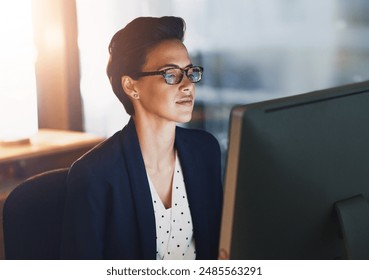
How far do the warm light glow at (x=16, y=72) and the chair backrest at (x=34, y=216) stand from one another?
2.30 ft

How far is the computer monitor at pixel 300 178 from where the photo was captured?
77 cm

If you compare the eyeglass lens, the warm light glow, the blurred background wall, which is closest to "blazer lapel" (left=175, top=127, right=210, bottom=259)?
the eyeglass lens

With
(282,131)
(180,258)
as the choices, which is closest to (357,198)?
(282,131)

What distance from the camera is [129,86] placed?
133 centimetres

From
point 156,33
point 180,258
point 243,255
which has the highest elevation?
point 156,33

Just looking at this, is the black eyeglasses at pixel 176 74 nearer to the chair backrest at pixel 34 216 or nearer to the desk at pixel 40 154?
the chair backrest at pixel 34 216

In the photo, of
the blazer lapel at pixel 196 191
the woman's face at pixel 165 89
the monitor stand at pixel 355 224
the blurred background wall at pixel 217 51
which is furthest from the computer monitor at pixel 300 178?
the blurred background wall at pixel 217 51

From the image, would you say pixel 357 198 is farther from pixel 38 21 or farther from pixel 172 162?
pixel 38 21

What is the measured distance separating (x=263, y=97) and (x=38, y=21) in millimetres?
932

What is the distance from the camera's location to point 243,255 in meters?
0.80

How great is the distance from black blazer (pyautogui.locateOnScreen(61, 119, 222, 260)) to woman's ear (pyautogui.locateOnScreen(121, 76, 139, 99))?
80 mm

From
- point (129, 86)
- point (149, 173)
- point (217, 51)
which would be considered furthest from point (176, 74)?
point (217, 51)

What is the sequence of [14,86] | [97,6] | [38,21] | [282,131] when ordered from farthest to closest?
[38,21]
[97,6]
[14,86]
[282,131]

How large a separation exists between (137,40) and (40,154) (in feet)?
2.35
